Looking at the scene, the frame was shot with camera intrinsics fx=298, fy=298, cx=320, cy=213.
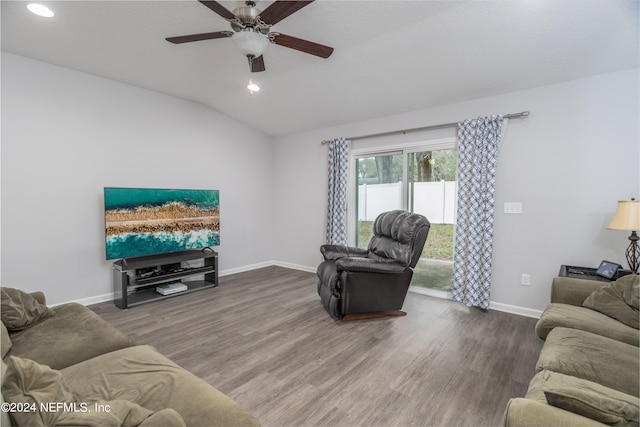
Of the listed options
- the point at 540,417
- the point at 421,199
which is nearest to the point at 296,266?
the point at 421,199

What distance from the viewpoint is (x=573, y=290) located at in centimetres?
229

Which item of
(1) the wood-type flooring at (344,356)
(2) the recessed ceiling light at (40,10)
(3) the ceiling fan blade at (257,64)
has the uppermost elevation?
(2) the recessed ceiling light at (40,10)

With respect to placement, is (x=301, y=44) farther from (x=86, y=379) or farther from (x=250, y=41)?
(x=86, y=379)

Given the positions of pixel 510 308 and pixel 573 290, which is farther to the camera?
pixel 510 308

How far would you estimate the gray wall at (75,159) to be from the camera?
304 centimetres

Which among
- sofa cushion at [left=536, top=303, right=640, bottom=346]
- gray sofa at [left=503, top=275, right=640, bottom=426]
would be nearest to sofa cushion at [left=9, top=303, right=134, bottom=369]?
gray sofa at [left=503, top=275, right=640, bottom=426]

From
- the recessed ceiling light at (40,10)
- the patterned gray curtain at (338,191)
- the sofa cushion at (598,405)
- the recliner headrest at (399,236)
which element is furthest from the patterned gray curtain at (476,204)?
the recessed ceiling light at (40,10)

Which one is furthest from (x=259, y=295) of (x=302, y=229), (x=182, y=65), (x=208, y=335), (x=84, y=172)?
(x=182, y=65)

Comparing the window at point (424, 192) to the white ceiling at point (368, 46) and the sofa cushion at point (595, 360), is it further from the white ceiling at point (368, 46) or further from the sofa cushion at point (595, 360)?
the sofa cushion at point (595, 360)

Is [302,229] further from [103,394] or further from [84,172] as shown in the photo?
[103,394]

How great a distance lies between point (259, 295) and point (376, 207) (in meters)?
2.13

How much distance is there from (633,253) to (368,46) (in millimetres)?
2900

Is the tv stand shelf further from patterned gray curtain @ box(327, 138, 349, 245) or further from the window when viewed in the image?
the window

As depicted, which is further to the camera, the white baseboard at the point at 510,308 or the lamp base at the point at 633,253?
the white baseboard at the point at 510,308
